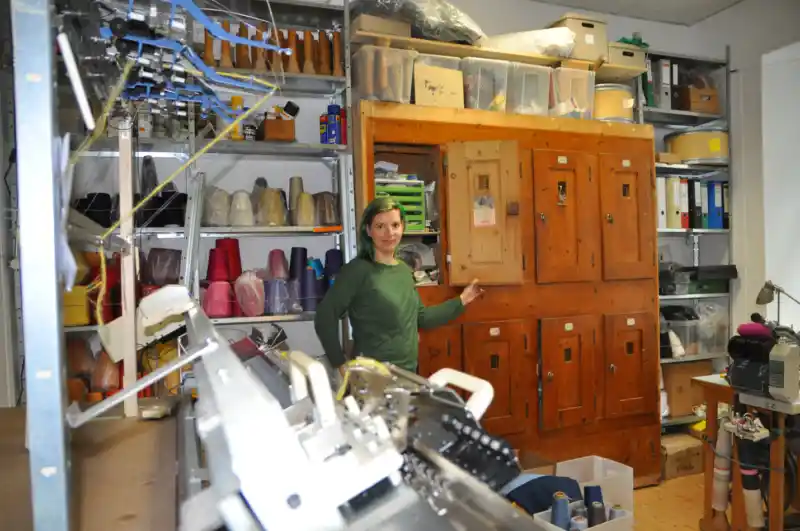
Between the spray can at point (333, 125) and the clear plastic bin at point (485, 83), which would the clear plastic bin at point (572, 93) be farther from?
the spray can at point (333, 125)

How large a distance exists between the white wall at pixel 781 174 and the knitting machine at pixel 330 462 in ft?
12.2

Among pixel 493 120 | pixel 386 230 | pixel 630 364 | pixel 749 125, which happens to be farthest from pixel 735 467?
pixel 749 125

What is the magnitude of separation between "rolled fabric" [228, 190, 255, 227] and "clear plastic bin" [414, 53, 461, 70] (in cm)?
112

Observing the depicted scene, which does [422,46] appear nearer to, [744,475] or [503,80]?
[503,80]

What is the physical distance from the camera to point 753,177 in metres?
3.72

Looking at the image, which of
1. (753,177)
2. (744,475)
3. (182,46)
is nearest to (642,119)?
(753,177)

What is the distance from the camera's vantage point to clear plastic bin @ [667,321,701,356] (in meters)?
3.70

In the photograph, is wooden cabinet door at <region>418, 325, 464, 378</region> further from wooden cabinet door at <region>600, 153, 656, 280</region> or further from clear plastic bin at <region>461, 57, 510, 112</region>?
clear plastic bin at <region>461, 57, 510, 112</region>

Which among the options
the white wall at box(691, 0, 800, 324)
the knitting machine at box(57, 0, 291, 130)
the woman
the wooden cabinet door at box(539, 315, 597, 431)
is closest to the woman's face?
the woman

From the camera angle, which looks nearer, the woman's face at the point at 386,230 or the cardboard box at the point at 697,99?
the woman's face at the point at 386,230

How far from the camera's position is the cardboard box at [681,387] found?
143 inches

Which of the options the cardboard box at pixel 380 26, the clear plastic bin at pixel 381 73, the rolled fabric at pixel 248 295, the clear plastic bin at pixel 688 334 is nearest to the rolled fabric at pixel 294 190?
the rolled fabric at pixel 248 295

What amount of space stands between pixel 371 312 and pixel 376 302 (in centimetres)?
5

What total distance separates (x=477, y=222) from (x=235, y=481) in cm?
239
